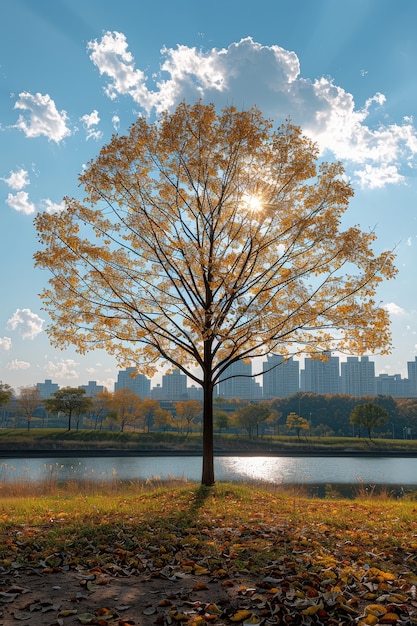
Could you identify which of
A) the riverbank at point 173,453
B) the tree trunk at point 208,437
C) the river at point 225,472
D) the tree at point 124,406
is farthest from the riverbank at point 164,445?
the tree trunk at point 208,437

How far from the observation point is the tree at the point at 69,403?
65100mm

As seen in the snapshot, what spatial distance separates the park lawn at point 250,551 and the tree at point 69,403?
5871 centimetres

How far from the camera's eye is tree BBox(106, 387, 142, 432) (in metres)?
69.0

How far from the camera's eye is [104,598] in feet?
14.1

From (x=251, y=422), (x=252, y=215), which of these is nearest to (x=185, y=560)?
(x=252, y=215)

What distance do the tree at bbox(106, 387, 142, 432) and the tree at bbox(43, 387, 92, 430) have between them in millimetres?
3713

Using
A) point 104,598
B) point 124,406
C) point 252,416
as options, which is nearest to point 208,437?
point 104,598

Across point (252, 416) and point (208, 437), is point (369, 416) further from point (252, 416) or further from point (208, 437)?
point (208, 437)

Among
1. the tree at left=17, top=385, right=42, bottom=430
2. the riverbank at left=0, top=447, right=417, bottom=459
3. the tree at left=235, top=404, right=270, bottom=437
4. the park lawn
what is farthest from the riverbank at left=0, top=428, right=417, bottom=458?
the park lawn

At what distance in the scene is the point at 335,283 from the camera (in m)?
10.9

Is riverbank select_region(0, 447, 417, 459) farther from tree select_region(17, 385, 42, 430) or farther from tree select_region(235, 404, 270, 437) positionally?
tree select_region(17, 385, 42, 430)

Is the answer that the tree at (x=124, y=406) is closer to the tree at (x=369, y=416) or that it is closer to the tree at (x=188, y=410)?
the tree at (x=188, y=410)

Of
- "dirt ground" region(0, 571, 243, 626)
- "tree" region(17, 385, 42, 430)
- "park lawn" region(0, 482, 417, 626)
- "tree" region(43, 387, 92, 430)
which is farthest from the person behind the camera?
"tree" region(17, 385, 42, 430)

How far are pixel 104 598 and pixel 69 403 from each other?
6468cm
